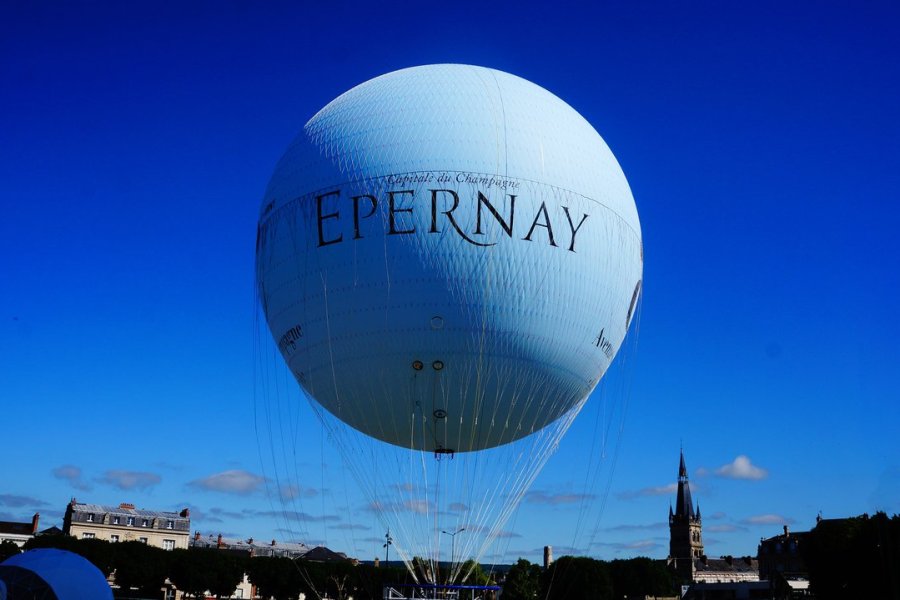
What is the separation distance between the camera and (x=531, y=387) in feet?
75.0

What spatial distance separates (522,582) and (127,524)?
2383 inches

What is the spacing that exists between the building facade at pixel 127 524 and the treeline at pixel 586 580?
161 ft

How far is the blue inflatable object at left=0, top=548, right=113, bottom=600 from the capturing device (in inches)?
1214

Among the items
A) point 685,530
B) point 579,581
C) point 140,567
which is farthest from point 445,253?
point 685,530

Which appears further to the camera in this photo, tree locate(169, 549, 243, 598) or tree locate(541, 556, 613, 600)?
tree locate(541, 556, 613, 600)

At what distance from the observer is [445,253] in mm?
20859

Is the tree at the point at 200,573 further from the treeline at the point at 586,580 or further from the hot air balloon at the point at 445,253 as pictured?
the hot air balloon at the point at 445,253

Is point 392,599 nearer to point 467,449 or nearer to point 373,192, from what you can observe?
point 467,449

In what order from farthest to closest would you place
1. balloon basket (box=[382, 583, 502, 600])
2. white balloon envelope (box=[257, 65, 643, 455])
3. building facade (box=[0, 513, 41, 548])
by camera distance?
1. building facade (box=[0, 513, 41, 548])
2. white balloon envelope (box=[257, 65, 643, 455])
3. balloon basket (box=[382, 583, 502, 600])

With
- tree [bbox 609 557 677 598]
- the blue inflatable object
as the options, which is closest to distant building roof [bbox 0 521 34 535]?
tree [bbox 609 557 677 598]

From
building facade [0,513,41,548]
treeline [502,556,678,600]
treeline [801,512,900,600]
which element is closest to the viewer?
treeline [801,512,900,600]

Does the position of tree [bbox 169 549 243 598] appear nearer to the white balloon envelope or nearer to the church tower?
the white balloon envelope

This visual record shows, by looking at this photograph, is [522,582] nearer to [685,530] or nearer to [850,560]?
[850,560]

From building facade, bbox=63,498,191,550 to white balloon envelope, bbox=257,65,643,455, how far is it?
92927 millimetres
